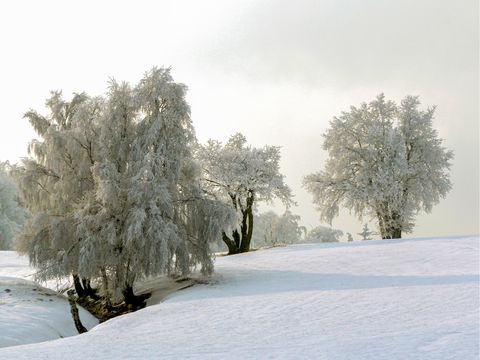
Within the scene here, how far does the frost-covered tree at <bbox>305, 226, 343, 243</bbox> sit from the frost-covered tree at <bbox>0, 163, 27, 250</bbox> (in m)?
48.1

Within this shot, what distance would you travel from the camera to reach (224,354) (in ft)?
30.9

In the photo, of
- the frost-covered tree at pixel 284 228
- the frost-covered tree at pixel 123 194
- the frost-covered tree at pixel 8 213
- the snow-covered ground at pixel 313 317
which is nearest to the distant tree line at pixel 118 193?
the frost-covered tree at pixel 123 194

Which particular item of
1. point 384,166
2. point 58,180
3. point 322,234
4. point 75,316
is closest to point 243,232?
point 384,166

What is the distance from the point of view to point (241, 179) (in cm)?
3400

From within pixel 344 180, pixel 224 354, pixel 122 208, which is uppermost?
pixel 344 180

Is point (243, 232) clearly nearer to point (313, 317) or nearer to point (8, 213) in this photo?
point (313, 317)

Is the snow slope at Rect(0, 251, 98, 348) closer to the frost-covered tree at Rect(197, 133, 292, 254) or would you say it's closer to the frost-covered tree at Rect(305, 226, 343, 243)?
the frost-covered tree at Rect(197, 133, 292, 254)

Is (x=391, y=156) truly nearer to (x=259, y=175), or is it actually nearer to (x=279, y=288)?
(x=259, y=175)

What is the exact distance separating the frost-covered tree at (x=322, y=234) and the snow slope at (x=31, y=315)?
206ft

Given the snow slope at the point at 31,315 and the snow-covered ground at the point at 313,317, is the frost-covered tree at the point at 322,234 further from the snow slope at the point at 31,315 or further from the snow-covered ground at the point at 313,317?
the snow slope at the point at 31,315

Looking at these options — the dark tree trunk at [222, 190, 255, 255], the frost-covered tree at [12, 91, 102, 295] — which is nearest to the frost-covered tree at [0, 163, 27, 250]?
the dark tree trunk at [222, 190, 255, 255]

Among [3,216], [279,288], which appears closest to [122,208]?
[279,288]

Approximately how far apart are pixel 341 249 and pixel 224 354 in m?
18.8

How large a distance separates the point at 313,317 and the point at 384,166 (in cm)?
2319
